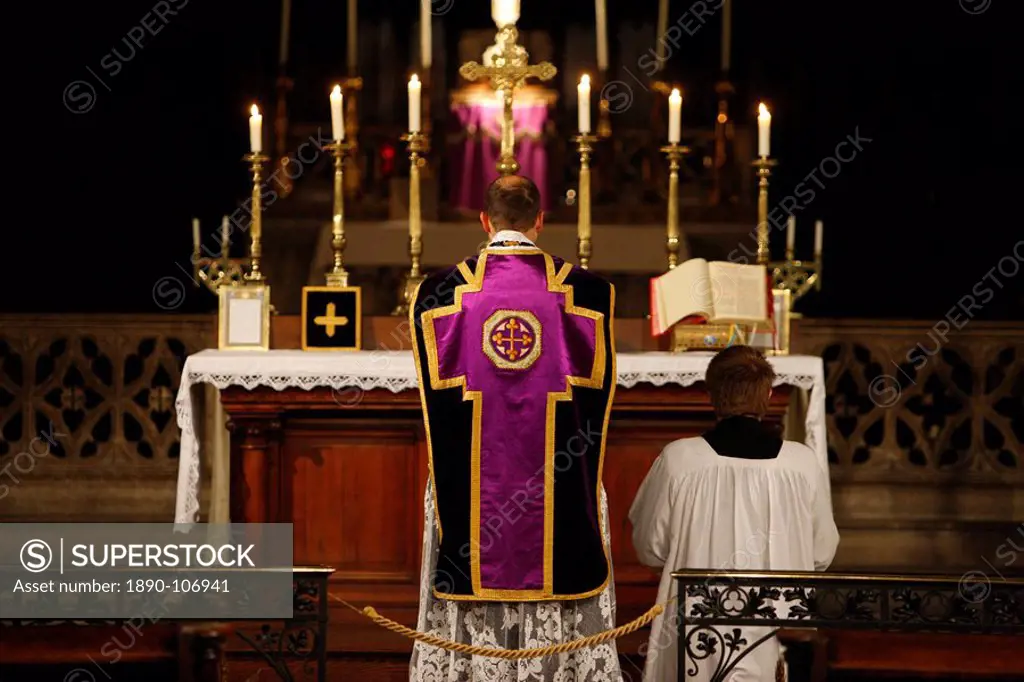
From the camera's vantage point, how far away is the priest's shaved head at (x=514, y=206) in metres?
4.46

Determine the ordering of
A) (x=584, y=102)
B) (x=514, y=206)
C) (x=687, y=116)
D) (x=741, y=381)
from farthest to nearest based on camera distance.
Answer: (x=687, y=116), (x=584, y=102), (x=514, y=206), (x=741, y=381)

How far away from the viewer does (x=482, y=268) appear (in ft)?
14.9

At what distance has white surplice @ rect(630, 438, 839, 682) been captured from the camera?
4480 millimetres

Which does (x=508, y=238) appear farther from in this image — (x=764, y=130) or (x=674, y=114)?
(x=764, y=130)

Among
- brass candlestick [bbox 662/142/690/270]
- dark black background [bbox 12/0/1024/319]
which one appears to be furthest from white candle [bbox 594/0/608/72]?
brass candlestick [bbox 662/142/690/270]

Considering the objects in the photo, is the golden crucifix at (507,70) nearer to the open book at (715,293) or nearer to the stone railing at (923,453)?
the open book at (715,293)

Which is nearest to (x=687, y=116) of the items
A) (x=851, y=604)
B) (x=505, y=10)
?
(x=505, y=10)

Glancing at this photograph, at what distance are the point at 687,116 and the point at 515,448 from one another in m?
5.57

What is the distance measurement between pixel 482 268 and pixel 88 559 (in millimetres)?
1710

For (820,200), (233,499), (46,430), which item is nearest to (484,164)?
(820,200)

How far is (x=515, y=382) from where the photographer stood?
14.9ft

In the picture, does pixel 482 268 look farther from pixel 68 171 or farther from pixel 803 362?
pixel 68 171

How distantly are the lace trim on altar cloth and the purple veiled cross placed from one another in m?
0.09

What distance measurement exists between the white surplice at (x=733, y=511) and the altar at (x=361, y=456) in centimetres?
127
